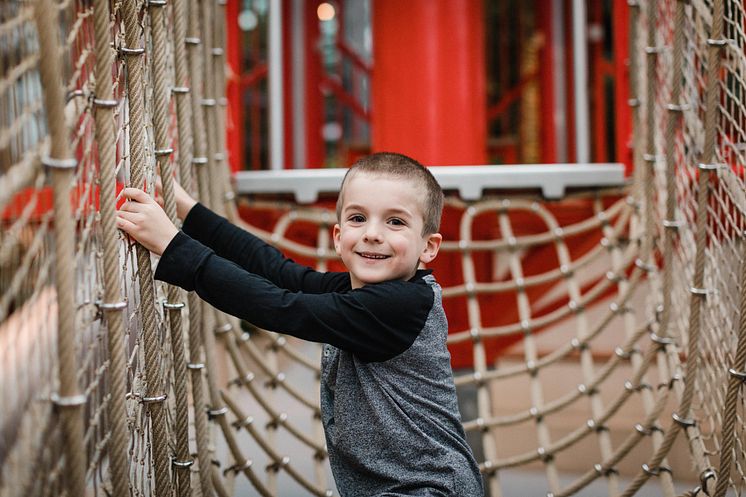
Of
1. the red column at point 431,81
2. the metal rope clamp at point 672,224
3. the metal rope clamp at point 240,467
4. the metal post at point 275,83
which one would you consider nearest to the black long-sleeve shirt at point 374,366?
the metal rope clamp at point 240,467

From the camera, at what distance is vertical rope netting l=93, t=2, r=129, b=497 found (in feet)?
2.86

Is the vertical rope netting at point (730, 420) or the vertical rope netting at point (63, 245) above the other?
the vertical rope netting at point (63, 245)

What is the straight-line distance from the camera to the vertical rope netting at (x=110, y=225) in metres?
0.87

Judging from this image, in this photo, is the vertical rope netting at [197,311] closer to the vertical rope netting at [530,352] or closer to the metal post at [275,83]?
the vertical rope netting at [530,352]

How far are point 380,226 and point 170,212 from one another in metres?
0.31

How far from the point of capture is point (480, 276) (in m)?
2.13

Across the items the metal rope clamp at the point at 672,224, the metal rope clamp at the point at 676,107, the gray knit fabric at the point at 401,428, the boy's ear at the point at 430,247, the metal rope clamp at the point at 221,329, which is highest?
the metal rope clamp at the point at 676,107

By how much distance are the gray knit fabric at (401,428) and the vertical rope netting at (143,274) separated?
23 cm

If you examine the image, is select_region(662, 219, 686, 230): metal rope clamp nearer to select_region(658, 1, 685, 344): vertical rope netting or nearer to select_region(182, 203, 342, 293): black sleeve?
select_region(658, 1, 685, 344): vertical rope netting

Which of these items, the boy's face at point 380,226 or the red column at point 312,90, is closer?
the boy's face at point 380,226

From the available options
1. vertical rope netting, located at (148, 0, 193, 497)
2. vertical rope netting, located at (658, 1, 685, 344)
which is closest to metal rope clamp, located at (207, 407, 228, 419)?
vertical rope netting, located at (148, 0, 193, 497)

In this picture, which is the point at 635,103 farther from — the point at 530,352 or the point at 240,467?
the point at 240,467

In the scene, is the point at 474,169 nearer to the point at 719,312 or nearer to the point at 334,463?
the point at 719,312

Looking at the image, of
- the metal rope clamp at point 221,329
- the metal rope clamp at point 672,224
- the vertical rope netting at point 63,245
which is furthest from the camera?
the metal rope clamp at point 221,329
